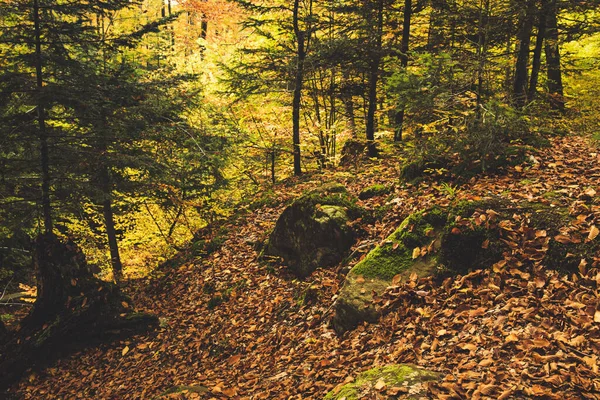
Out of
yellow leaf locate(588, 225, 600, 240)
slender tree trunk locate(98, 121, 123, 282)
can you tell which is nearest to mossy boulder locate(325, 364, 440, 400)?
yellow leaf locate(588, 225, 600, 240)

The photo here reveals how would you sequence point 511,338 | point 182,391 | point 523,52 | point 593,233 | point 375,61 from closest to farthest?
point 511,338 → point 593,233 → point 182,391 → point 523,52 → point 375,61

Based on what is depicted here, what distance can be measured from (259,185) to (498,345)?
1356 cm

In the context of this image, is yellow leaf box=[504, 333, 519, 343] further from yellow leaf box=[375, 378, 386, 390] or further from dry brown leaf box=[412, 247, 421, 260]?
dry brown leaf box=[412, 247, 421, 260]

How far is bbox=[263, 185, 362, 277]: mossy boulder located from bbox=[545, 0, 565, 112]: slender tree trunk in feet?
23.7

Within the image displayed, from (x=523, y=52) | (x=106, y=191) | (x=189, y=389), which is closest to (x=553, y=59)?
(x=523, y=52)

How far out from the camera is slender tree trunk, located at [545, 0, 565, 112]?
10494mm

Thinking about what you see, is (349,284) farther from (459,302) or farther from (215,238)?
(215,238)

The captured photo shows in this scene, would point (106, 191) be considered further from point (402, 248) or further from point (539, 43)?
point (539, 43)

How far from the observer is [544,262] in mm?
4613

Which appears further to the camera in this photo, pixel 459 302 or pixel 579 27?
pixel 579 27

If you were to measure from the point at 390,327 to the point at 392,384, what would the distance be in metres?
1.63

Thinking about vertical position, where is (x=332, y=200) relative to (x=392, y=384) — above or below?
above

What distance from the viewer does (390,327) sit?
5188 mm

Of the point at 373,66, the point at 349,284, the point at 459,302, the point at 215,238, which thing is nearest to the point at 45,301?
the point at 215,238
